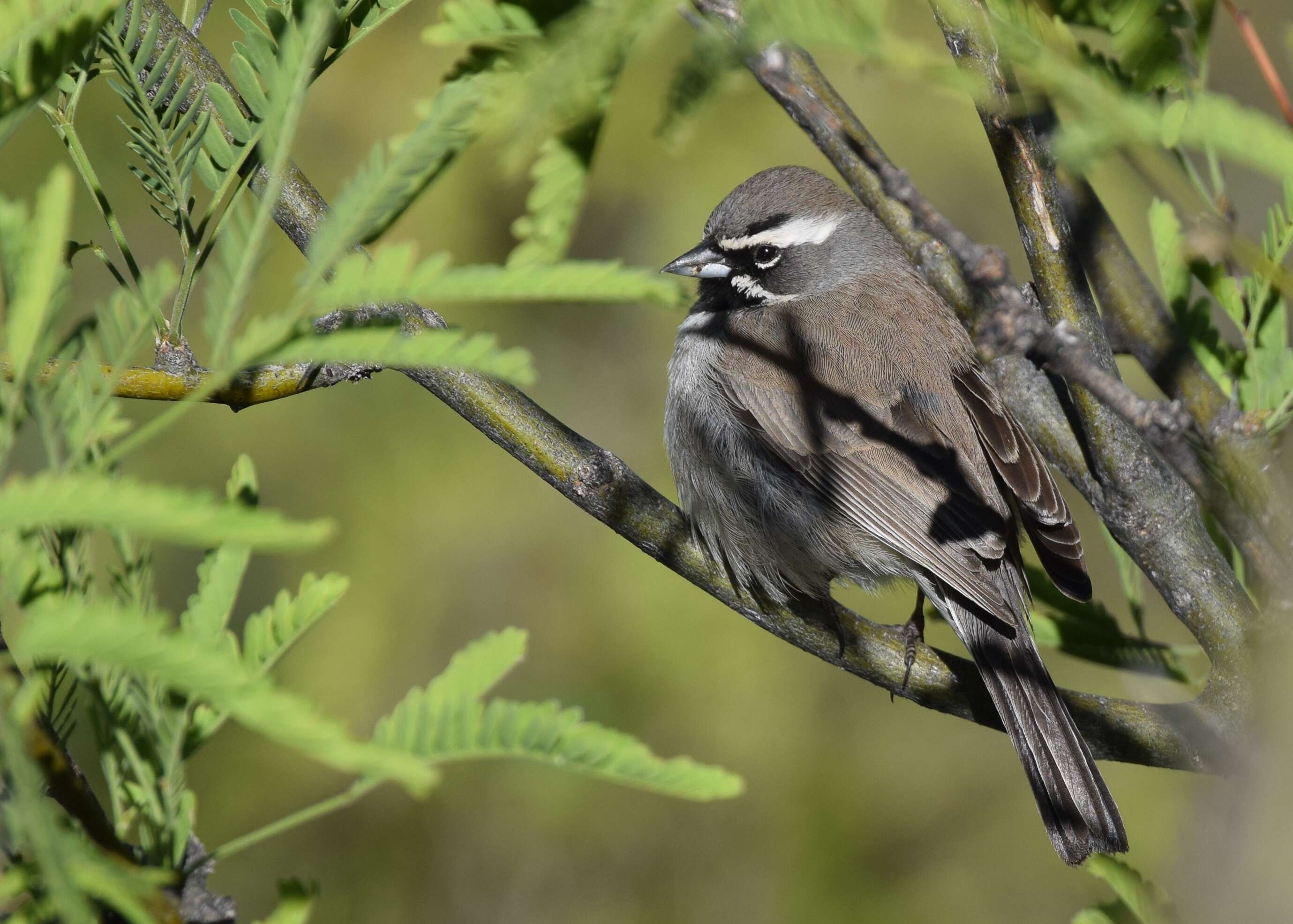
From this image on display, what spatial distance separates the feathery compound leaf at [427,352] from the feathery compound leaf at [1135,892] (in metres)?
1.48

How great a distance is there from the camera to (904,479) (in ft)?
13.7

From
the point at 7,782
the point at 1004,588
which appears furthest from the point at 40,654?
the point at 1004,588

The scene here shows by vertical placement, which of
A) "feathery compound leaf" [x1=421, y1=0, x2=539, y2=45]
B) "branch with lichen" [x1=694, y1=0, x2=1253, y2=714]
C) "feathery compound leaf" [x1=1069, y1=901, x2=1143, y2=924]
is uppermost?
"feathery compound leaf" [x1=421, y1=0, x2=539, y2=45]

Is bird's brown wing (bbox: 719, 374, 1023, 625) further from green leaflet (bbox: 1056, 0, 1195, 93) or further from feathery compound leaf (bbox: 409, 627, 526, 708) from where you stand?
feathery compound leaf (bbox: 409, 627, 526, 708)

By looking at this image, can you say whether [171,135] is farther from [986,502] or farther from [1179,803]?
[1179,803]

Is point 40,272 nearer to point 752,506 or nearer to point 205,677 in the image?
point 205,677

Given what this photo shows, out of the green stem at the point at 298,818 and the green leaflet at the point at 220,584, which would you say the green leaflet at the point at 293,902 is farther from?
the green leaflet at the point at 220,584

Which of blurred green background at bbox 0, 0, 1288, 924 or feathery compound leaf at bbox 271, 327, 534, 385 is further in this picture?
blurred green background at bbox 0, 0, 1288, 924

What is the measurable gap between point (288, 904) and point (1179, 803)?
17.1ft

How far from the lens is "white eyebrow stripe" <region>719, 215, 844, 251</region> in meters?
4.81

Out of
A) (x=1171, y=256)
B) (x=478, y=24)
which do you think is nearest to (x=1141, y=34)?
(x=1171, y=256)

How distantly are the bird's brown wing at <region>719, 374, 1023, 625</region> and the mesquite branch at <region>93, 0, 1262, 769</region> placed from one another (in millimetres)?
498

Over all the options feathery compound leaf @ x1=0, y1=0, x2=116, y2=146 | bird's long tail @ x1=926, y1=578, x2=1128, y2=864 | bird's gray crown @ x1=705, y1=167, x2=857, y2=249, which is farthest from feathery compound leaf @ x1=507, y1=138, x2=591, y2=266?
bird's gray crown @ x1=705, y1=167, x2=857, y2=249

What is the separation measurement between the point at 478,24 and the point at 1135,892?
1.82 m
